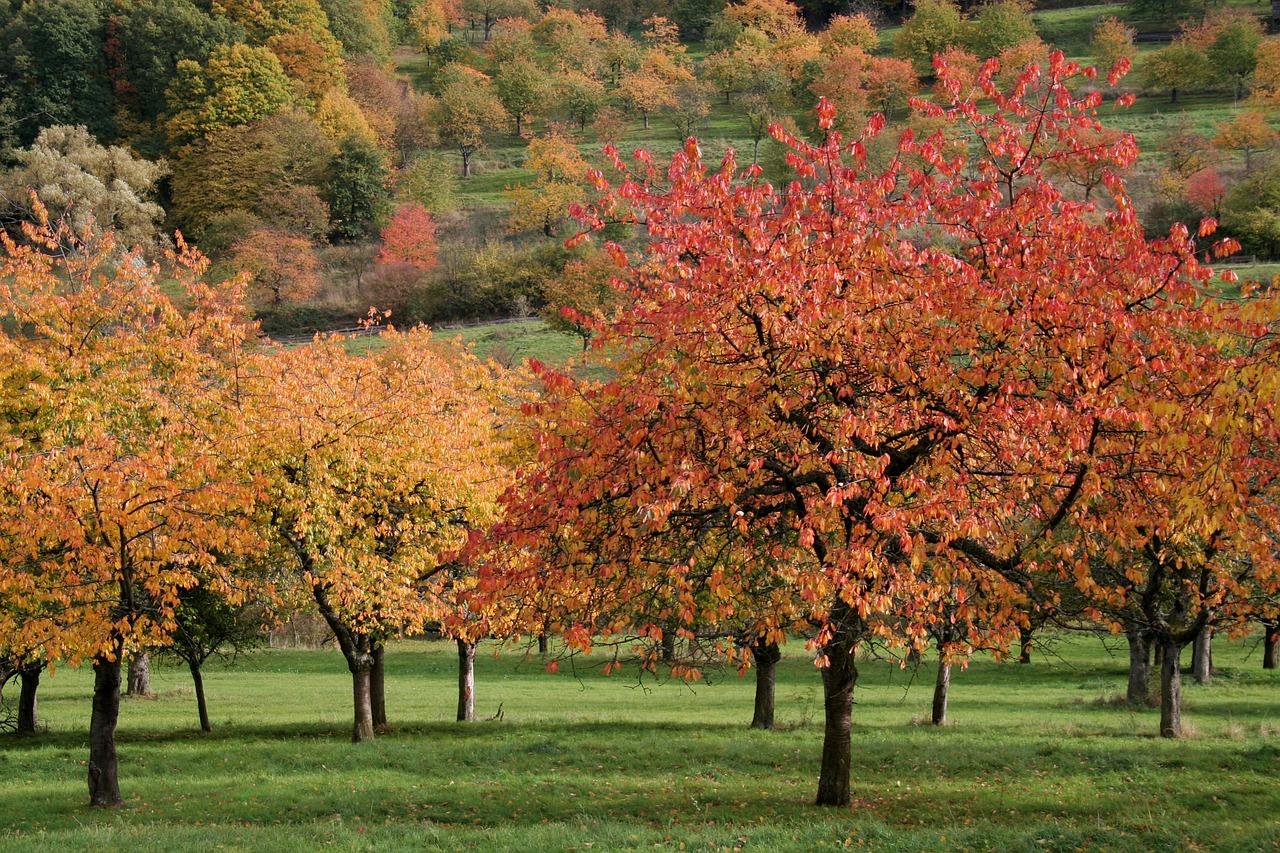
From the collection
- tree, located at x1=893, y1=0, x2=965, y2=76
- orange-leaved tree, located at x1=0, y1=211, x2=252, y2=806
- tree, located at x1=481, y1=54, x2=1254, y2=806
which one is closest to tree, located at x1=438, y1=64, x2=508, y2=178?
tree, located at x1=893, y1=0, x2=965, y2=76

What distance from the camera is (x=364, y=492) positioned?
921 inches

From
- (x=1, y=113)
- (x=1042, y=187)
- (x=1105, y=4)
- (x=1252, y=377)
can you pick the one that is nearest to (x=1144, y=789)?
(x=1042, y=187)

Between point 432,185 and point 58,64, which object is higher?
point 58,64

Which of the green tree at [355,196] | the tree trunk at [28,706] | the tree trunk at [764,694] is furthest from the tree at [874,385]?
the green tree at [355,196]

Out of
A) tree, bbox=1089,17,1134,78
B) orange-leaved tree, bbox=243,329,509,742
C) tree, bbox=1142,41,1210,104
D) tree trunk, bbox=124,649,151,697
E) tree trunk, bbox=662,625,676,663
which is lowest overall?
tree trunk, bbox=124,649,151,697

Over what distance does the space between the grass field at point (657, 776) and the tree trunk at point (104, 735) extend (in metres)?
0.58

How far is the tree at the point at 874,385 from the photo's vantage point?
11.5 m

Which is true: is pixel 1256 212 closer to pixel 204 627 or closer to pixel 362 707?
pixel 362 707

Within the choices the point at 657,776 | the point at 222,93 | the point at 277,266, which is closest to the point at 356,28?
the point at 222,93

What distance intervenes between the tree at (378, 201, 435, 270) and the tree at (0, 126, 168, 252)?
21.8 metres

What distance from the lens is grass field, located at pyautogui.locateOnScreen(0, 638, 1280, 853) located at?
46.5ft

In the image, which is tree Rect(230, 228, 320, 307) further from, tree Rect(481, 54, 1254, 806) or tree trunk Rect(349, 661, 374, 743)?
tree Rect(481, 54, 1254, 806)

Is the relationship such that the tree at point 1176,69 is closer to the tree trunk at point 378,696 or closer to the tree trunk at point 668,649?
the tree trunk at point 378,696

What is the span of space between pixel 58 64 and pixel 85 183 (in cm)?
4428
